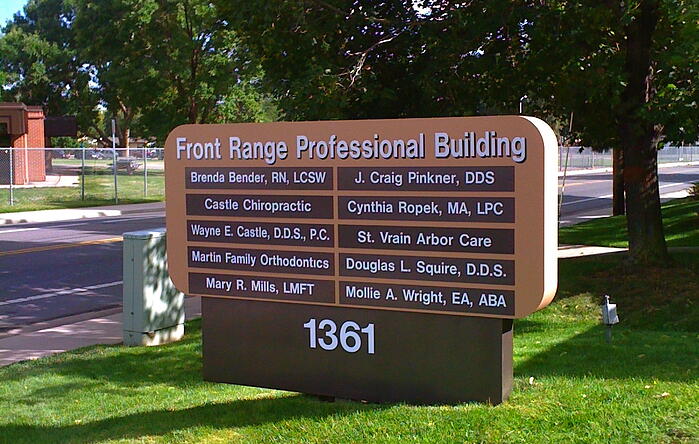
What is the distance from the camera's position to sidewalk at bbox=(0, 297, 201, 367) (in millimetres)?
9422

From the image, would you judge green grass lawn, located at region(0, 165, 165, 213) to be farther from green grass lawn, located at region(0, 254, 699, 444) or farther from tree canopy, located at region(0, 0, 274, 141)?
green grass lawn, located at region(0, 254, 699, 444)

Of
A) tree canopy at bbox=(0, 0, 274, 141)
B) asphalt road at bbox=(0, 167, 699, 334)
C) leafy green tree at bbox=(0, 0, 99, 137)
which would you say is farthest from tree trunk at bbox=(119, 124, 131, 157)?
asphalt road at bbox=(0, 167, 699, 334)

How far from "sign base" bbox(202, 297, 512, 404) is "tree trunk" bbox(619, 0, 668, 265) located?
7.27 meters

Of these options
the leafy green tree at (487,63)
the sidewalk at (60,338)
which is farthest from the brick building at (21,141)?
the leafy green tree at (487,63)

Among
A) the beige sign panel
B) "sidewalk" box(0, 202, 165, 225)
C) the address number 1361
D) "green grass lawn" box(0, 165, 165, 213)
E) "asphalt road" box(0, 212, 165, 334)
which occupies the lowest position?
"asphalt road" box(0, 212, 165, 334)

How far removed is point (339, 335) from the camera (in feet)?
18.7

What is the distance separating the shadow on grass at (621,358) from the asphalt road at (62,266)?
6531 mm

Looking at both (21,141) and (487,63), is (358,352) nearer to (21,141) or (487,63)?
(487,63)

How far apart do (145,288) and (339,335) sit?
14.1 ft

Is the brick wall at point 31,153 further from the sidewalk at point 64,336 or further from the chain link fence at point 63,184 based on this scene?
the sidewalk at point 64,336

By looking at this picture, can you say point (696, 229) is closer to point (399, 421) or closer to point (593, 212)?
point (593, 212)

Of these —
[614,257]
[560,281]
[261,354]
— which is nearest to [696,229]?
[614,257]

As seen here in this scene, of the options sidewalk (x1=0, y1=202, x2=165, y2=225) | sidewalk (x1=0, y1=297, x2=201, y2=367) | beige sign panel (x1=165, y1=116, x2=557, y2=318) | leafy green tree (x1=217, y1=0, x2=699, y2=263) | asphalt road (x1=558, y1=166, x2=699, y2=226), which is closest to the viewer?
beige sign panel (x1=165, y1=116, x2=557, y2=318)

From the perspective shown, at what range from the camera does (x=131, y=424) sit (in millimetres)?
6020
